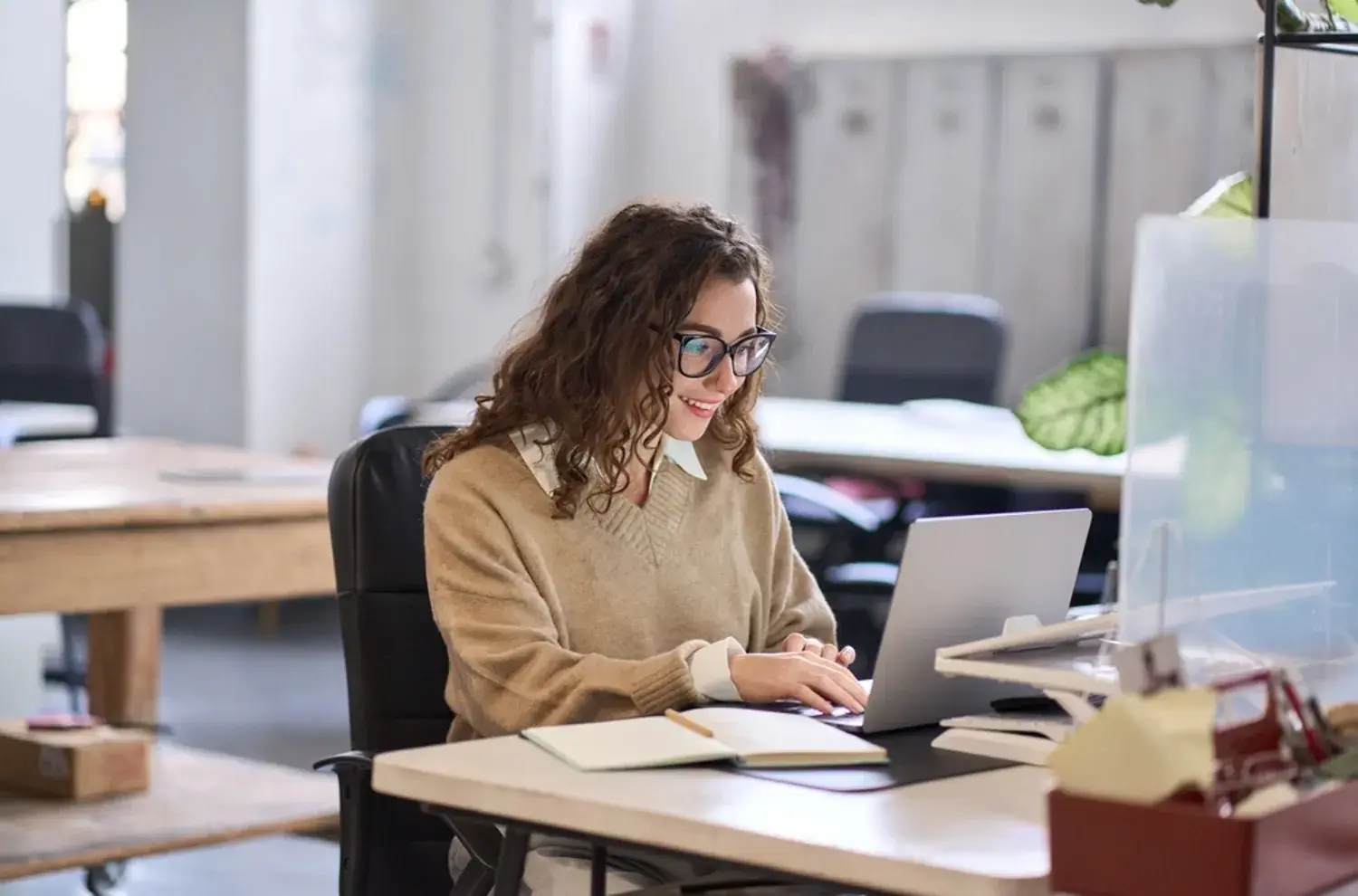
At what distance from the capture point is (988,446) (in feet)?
14.6

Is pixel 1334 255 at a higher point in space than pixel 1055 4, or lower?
lower

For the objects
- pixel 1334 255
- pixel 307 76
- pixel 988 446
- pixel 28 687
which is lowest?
pixel 28 687

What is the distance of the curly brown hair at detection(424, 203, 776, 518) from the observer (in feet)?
6.75

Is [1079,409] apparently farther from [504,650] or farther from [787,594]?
[504,650]

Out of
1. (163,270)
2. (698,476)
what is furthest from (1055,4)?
(698,476)

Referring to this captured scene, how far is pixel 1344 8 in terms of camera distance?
6.72 ft

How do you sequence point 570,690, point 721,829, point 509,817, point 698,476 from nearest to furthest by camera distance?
point 721,829 < point 509,817 < point 570,690 < point 698,476

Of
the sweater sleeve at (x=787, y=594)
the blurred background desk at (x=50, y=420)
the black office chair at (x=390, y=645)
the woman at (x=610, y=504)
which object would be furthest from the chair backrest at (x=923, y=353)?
the black office chair at (x=390, y=645)

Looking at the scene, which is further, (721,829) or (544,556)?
(544,556)

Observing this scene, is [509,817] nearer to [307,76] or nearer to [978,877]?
[978,877]

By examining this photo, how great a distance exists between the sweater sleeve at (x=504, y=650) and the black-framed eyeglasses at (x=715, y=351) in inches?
9.9

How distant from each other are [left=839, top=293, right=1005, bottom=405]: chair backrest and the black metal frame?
3082mm

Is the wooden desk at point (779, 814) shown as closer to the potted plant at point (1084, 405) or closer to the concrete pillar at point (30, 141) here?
the potted plant at point (1084, 405)

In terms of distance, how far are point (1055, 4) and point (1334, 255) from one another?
5003 millimetres
